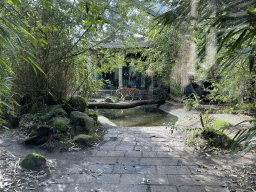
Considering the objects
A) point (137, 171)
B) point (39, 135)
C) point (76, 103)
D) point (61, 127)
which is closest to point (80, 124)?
point (61, 127)

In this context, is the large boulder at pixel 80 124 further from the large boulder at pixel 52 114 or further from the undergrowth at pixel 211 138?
the undergrowth at pixel 211 138

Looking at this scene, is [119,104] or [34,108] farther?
[119,104]

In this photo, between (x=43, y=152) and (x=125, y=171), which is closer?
(x=125, y=171)

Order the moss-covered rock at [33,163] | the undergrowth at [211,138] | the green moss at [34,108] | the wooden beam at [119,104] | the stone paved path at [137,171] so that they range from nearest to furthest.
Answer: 1. the stone paved path at [137,171]
2. the moss-covered rock at [33,163]
3. the undergrowth at [211,138]
4. the green moss at [34,108]
5. the wooden beam at [119,104]

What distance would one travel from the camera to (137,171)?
256cm

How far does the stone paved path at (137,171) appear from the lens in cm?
217

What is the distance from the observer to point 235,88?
4.80m

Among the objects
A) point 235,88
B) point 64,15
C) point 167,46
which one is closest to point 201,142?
point 235,88

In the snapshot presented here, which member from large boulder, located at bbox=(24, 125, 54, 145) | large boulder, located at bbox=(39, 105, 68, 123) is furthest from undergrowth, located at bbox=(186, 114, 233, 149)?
large boulder, located at bbox=(39, 105, 68, 123)

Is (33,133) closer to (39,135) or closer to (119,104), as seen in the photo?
(39,135)

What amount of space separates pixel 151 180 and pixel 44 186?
1230mm

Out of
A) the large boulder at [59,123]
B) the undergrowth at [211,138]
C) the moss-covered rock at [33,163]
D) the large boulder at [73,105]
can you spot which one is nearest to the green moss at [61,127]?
the large boulder at [59,123]

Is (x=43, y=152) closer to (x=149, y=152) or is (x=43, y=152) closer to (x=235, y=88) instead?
(x=149, y=152)

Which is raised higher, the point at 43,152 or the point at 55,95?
the point at 55,95
